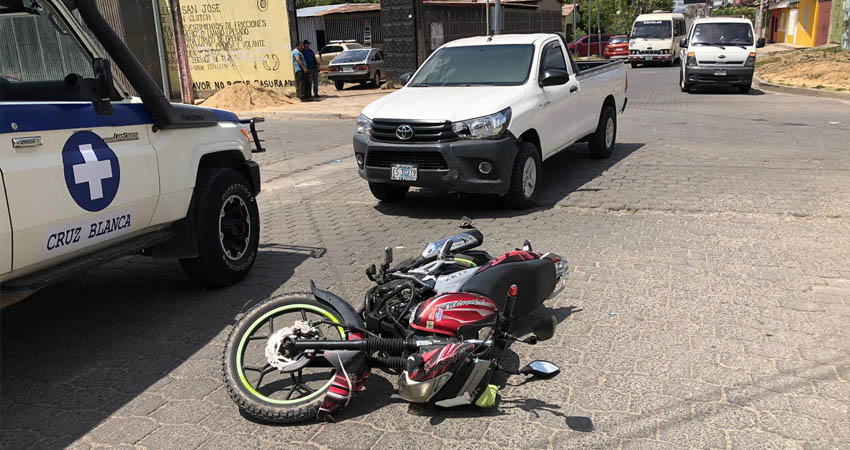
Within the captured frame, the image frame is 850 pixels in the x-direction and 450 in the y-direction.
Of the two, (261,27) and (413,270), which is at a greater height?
(261,27)

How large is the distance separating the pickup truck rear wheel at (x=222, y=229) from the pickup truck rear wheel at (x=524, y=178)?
2925 mm

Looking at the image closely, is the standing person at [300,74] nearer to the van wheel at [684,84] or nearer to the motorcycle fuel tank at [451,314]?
the van wheel at [684,84]

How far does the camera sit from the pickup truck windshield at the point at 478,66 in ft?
27.7

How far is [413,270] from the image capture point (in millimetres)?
4238

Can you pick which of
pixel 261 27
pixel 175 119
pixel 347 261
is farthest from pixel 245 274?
pixel 261 27

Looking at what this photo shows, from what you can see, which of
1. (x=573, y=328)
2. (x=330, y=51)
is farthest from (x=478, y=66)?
(x=330, y=51)

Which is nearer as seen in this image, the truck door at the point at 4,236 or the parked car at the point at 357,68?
the truck door at the point at 4,236

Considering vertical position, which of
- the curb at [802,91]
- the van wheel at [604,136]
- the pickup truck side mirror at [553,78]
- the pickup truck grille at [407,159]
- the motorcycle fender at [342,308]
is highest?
the pickup truck side mirror at [553,78]

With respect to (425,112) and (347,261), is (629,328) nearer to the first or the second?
(347,261)

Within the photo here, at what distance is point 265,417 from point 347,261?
273 centimetres

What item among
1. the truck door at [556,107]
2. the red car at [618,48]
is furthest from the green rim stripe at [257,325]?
the red car at [618,48]

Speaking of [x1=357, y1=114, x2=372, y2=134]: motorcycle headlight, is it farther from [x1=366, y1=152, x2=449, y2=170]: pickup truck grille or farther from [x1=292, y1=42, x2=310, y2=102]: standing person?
[x1=292, y1=42, x2=310, y2=102]: standing person

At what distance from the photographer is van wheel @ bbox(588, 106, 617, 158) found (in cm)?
1056

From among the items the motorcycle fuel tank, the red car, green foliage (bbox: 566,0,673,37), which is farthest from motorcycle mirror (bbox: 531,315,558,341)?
green foliage (bbox: 566,0,673,37)
